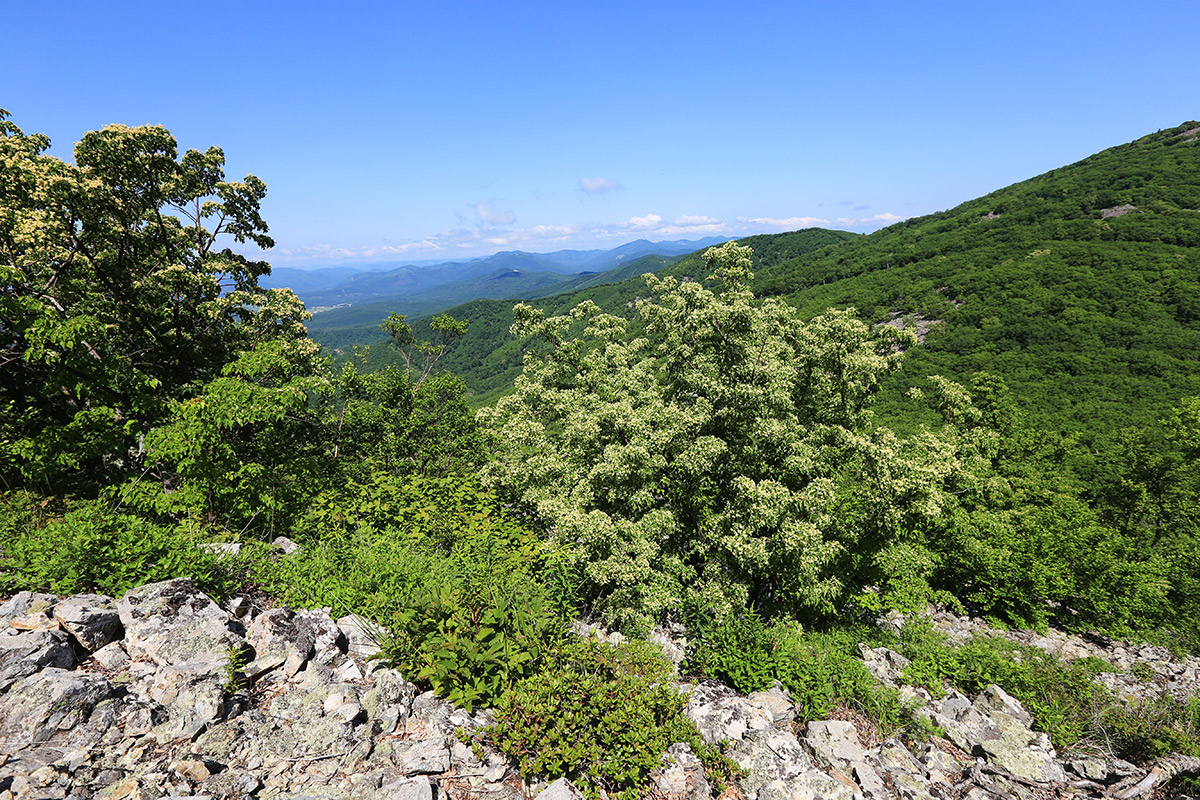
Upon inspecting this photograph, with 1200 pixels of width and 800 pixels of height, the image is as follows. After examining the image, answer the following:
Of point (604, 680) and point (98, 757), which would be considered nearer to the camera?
point (98, 757)

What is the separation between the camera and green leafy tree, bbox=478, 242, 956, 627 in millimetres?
13398

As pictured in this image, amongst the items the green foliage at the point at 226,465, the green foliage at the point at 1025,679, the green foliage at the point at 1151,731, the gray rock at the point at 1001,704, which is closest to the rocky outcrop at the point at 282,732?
the green foliage at the point at 1151,731

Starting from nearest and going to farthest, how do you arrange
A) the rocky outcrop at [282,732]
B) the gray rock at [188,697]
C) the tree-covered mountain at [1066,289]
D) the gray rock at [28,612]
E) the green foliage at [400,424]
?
1. the rocky outcrop at [282,732]
2. the gray rock at [188,697]
3. the gray rock at [28,612]
4. the green foliage at [400,424]
5. the tree-covered mountain at [1066,289]

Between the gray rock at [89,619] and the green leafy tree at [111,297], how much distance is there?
15.4 ft

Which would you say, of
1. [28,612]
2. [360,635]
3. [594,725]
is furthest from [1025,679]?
[28,612]

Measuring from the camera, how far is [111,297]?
15.4 meters

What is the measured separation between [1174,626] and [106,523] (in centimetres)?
3935

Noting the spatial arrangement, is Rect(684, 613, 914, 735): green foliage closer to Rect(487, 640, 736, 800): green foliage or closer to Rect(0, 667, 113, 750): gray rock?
Rect(487, 640, 736, 800): green foliage

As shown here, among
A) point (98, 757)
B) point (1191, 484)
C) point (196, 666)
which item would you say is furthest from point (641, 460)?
point (1191, 484)

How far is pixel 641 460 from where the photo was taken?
1361 centimetres

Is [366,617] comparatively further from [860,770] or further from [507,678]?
[860,770]

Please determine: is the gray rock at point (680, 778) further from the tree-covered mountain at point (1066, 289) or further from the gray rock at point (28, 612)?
the tree-covered mountain at point (1066, 289)

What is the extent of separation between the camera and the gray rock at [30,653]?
5.48m

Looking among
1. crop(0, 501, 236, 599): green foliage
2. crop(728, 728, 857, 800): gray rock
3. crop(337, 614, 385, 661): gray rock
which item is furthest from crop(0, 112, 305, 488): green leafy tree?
crop(728, 728, 857, 800): gray rock
